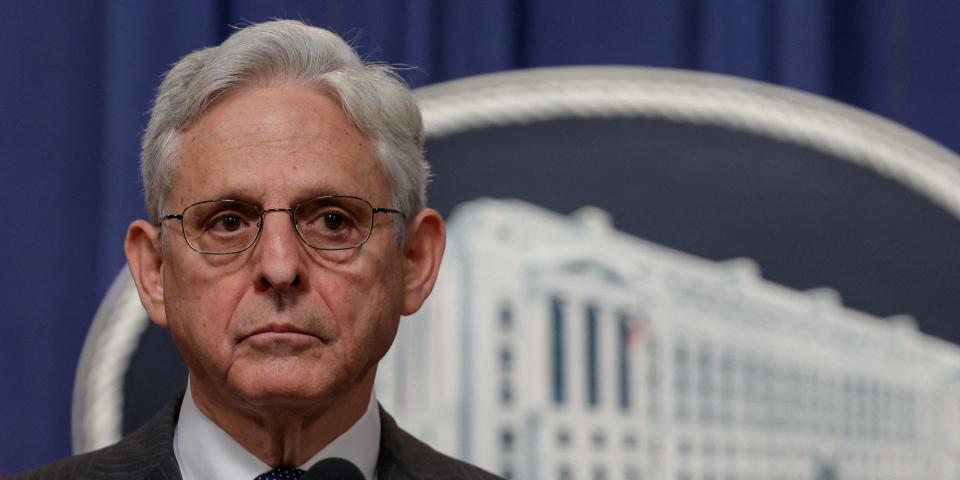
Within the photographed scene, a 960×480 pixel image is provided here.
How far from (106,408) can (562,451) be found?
0.65 metres

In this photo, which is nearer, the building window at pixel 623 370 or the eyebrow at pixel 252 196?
the eyebrow at pixel 252 196

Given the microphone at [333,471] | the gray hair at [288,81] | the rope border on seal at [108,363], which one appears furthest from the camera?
the rope border on seal at [108,363]

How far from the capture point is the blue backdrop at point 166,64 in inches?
66.6

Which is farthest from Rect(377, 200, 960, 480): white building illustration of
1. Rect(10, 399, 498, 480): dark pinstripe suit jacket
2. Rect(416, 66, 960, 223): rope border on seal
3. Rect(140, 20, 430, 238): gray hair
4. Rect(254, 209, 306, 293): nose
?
Rect(254, 209, 306, 293): nose

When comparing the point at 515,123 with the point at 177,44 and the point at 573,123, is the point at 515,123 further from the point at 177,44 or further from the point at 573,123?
the point at 177,44

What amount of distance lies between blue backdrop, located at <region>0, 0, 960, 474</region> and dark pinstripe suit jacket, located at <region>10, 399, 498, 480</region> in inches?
19.6

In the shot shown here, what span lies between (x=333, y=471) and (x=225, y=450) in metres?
A: 0.16

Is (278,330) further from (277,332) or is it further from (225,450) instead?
(225,450)

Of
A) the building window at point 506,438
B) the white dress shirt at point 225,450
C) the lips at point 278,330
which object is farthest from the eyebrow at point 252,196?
the building window at point 506,438

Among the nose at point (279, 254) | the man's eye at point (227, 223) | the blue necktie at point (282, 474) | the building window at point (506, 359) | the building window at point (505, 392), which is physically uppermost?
the man's eye at point (227, 223)

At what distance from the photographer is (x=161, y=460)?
116 centimetres

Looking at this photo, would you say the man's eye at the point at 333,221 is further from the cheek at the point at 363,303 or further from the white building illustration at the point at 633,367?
the white building illustration at the point at 633,367

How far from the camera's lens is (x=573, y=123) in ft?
5.37

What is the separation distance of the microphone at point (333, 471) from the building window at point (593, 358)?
630mm
